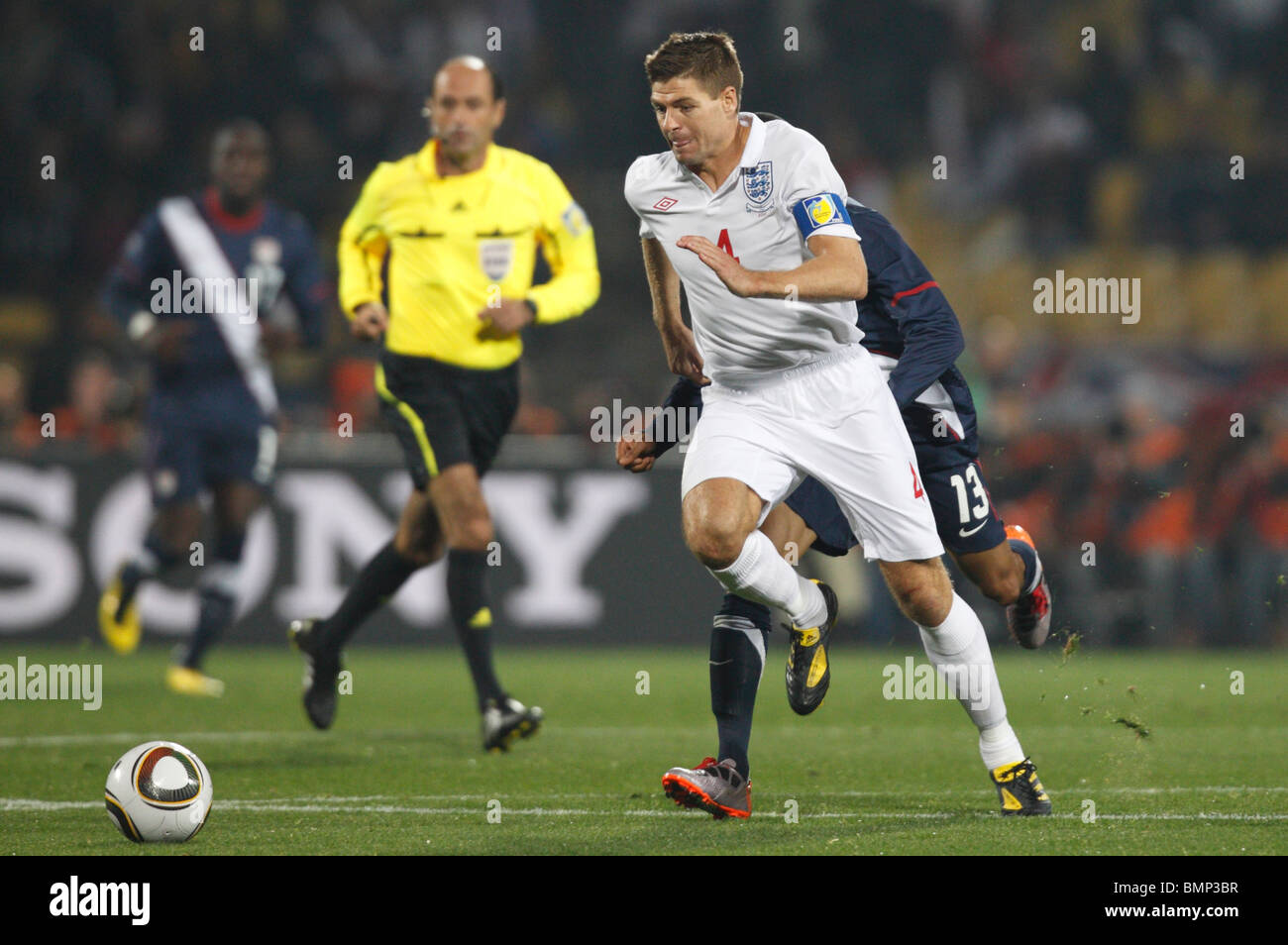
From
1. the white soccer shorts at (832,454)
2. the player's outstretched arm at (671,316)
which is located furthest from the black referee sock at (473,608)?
the white soccer shorts at (832,454)

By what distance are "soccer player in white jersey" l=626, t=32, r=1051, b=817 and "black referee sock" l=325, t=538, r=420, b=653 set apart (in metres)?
2.53

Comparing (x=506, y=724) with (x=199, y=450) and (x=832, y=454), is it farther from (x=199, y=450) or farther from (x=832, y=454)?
(x=199, y=450)

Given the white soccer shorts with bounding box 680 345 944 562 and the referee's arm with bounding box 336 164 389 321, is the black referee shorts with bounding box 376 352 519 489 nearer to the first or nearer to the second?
the referee's arm with bounding box 336 164 389 321

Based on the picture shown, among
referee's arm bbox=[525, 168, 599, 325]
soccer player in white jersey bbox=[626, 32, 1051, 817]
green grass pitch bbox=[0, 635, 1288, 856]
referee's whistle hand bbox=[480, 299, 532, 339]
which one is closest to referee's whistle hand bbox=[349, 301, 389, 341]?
referee's whistle hand bbox=[480, 299, 532, 339]

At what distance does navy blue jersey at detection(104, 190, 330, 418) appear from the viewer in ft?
30.9

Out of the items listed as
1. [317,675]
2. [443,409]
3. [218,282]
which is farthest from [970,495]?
[218,282]

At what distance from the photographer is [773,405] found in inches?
208

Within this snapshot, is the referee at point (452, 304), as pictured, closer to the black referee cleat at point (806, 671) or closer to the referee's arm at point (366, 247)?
the referee's arm at point (366, 247)

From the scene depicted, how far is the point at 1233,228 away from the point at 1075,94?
188 cm

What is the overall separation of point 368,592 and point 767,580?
2.80 metres

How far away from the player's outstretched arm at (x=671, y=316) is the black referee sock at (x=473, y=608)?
6.26ft

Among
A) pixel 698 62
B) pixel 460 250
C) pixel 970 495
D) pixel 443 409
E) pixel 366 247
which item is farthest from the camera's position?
pixel 366 247

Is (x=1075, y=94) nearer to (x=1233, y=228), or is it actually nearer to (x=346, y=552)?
(x=1233, y=228)

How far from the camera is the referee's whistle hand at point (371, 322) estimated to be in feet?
23.0
